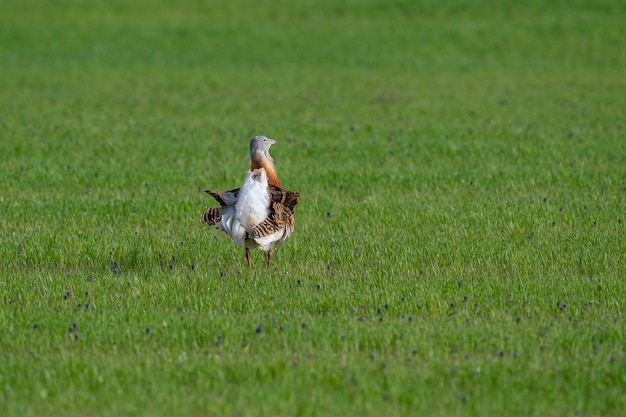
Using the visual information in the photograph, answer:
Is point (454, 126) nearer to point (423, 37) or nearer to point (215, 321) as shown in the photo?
point (215, 321)

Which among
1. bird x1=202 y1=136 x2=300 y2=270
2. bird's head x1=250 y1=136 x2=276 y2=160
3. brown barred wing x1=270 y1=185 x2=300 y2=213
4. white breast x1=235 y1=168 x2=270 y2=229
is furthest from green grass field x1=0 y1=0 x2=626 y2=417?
bird's head x1=250 y1=136 x2=276 y2=160

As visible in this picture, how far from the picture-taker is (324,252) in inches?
343

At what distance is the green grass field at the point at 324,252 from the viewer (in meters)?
5.47

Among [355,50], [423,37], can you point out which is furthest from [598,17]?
[355,50]

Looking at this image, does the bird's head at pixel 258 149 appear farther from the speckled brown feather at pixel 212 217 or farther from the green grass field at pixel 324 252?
the green grass field at pixel 324 252

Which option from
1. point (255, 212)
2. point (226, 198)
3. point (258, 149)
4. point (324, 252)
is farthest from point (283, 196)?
point (324, 252)

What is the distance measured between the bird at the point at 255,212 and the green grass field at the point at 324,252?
420 millimetres

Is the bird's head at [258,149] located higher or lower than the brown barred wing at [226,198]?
higher

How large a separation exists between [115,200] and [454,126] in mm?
7269

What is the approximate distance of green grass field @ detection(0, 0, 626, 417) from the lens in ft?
18.0

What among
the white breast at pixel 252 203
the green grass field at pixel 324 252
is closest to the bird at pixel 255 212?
the white breast at pixel 252 203

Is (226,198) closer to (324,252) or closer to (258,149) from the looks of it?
(258,149)

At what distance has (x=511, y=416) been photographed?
5.08 m

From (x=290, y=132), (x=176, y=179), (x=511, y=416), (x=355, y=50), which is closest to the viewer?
(x=511, y=416)
